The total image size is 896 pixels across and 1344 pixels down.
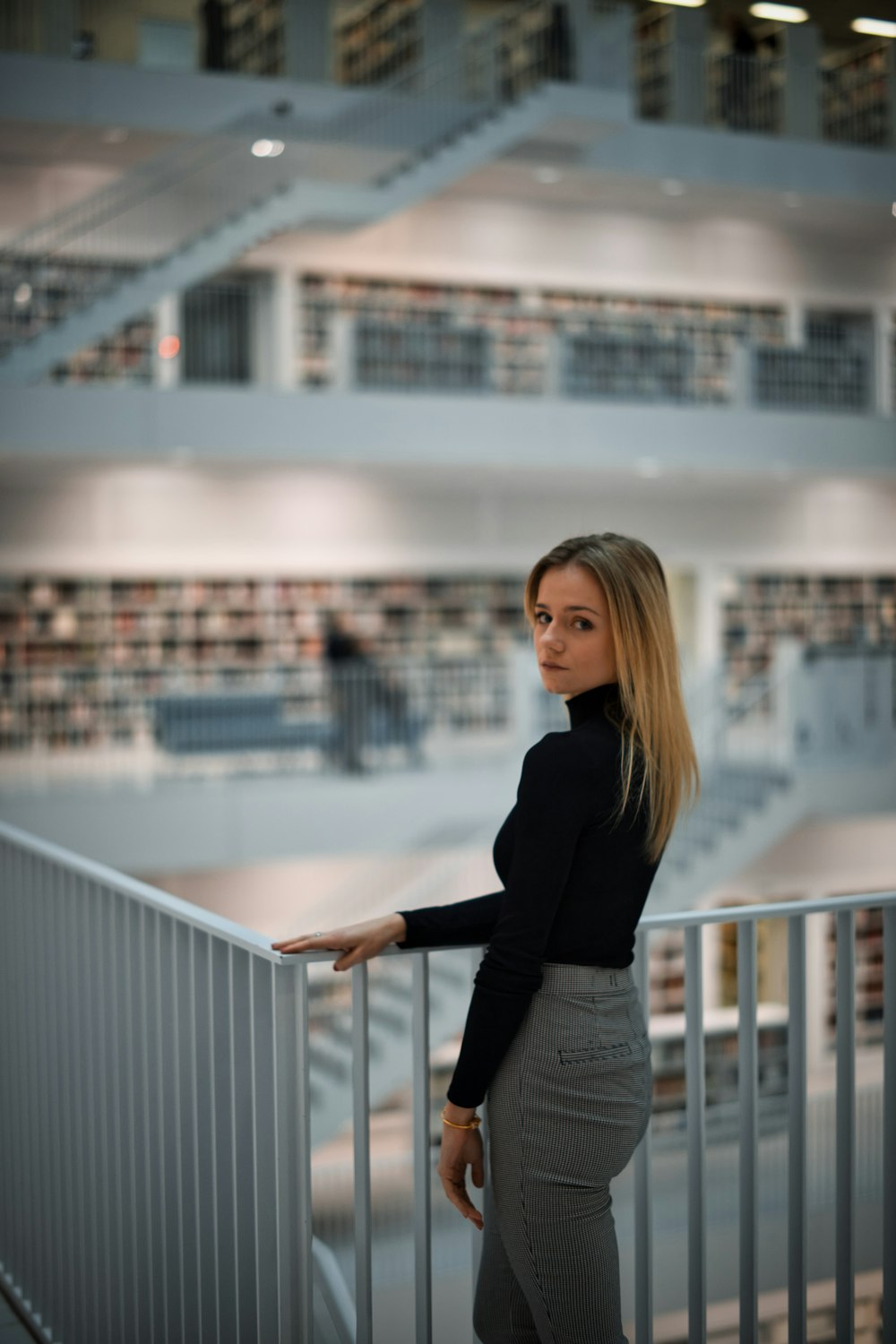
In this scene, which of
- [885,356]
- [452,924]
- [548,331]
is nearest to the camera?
[452,924]

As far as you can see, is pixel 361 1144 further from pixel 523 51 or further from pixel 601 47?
pixel 523 51

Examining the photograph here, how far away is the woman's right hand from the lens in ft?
5.34

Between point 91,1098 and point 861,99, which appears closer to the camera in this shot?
point 91,1098

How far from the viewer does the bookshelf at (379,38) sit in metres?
11.6

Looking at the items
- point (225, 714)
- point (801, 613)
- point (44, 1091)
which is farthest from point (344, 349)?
point (44, 1091)

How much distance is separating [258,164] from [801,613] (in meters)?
6.18

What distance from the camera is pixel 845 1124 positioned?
2109 mm

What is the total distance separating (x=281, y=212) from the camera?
9.59m

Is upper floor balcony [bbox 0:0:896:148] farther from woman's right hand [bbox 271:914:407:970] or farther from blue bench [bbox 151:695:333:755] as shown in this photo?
woman's right hand [bbox 271:914:407:970]

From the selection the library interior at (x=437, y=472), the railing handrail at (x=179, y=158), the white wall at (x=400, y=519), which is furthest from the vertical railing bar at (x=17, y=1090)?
the white wall at (x=400, y=519)

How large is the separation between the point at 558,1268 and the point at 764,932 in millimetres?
11064

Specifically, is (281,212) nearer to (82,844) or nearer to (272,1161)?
(82,844)

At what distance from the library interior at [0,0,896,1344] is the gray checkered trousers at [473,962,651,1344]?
4858mm

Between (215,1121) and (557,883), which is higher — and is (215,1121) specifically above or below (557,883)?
below
